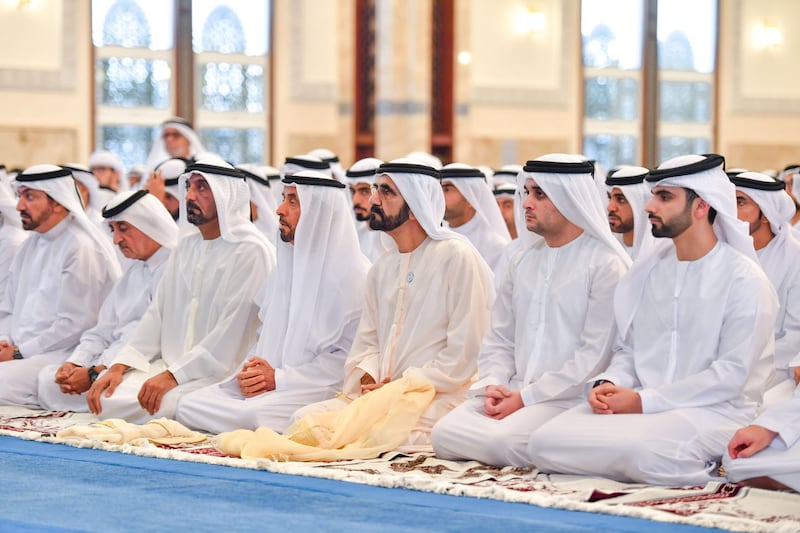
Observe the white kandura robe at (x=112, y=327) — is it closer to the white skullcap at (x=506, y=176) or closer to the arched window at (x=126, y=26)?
the white skullcap at (x=506, y=176)

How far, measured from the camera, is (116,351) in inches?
271

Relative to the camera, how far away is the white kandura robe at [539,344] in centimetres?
521


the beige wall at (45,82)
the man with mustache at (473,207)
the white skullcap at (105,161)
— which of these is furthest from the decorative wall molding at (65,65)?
the man with mustache at (473,207)

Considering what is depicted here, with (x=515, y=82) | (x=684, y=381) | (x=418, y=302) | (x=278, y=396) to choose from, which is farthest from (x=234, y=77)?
(x=684, y=381)

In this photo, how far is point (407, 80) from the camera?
42.9 feet

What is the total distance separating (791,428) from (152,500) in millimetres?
2118

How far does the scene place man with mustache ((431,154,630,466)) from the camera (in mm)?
5301

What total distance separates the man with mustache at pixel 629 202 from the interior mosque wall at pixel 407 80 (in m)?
6.64

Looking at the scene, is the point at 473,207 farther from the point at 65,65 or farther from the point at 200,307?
the point at 65,65

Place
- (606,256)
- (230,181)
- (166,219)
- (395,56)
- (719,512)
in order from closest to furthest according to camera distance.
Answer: (719,512)
(606,256)
(230,181)
(166,219)
(395,56)

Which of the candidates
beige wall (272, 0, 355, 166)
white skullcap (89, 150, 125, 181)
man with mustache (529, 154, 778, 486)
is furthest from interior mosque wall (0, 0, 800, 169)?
man with mustache (529, 154, 778, 486)

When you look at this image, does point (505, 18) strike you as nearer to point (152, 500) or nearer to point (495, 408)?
point (495, 408)

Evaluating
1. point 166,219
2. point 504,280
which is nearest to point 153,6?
point 166,219

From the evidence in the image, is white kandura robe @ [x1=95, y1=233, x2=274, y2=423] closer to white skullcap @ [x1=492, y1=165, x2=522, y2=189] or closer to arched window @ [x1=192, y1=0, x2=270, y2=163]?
white skullcap @ [x1=492, y1=165, x2=522, y2=189]
